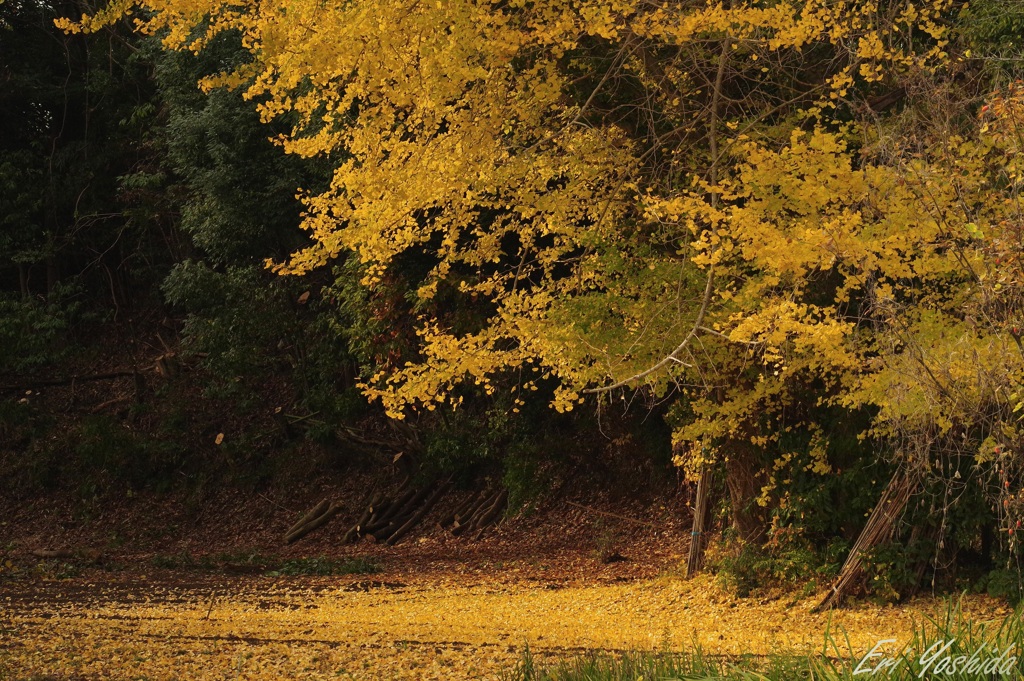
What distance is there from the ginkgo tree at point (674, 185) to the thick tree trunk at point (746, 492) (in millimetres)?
544

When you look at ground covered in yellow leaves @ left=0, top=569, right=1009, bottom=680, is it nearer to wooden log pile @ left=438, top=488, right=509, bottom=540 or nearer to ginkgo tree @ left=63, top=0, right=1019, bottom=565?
ginkgo tree @ left=63, top=0, right=1019, bottom=565

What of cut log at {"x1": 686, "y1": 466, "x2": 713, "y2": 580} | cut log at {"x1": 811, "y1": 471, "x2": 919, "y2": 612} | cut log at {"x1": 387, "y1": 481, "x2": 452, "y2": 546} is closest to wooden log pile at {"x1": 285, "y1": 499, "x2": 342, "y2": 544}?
cut log at {"x1": 387, "y1": 481, "x2": 452, "y2": 546}

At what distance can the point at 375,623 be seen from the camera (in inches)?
311

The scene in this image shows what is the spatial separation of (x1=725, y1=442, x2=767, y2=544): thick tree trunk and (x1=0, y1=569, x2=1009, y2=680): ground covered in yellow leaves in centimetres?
55

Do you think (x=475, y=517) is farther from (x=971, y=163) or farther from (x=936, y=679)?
(x=936, y=679)

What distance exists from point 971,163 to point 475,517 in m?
8.42

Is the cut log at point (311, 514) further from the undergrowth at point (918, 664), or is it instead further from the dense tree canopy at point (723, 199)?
the undergrowth at point (918, 664)

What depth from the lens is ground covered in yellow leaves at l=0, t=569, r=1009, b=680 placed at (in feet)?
19.8

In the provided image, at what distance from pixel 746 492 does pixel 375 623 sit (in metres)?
3.18

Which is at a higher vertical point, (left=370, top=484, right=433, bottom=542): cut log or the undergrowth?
the undergrowth

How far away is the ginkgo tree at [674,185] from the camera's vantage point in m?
5.77

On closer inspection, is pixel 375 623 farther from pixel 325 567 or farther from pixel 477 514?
pixel 477 514

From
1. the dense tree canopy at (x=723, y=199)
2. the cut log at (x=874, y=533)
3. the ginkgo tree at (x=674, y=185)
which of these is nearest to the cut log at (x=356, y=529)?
the dense tree canopy at (x=723, y=199)

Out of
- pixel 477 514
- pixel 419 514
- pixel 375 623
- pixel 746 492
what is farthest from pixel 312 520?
pixel 746 492
